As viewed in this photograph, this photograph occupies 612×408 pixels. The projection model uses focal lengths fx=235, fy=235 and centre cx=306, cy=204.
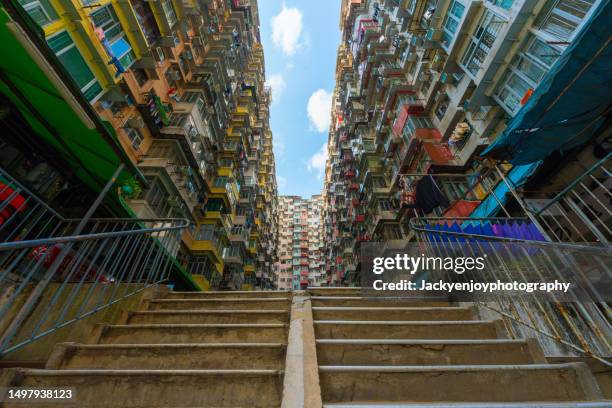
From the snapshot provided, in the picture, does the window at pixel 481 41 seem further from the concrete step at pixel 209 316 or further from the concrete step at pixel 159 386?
the concrete step at pixel 159 386

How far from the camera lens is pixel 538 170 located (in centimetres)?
704

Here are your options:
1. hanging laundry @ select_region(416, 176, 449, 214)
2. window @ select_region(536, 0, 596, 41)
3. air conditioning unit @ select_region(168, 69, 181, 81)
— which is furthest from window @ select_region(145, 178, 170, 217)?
window @ select_region(536, 0, 596, 41)

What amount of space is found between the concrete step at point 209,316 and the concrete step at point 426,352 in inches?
44.0

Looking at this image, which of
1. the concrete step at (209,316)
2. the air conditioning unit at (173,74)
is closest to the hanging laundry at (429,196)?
the concrete step at (209,316)

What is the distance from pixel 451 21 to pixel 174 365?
65.4 feet

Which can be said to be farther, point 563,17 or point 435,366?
point 563,17

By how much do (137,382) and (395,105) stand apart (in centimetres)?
2265

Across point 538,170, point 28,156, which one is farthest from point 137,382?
point 538,170

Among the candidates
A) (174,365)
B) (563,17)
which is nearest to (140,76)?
(174,365)

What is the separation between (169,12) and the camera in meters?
14.9

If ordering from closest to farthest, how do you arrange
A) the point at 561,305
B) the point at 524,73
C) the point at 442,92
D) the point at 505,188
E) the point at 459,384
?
the point at 459,384
the point at 561,305
the point at 505,188
the point at 524,73
the point at 442,92

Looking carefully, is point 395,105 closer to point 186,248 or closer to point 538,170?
point 538,170

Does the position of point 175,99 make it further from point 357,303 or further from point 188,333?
point 357,303

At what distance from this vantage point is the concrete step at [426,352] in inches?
94.8
